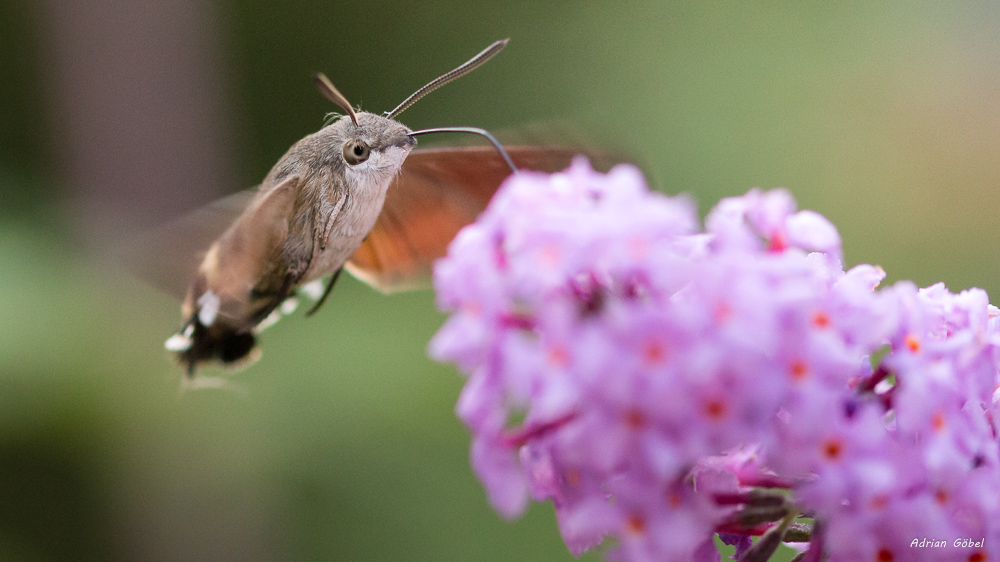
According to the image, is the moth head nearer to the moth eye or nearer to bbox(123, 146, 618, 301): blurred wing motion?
the moth eye

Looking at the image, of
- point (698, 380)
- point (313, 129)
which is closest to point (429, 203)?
point (698, 380)

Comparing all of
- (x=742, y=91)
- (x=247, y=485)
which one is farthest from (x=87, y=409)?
(x=742, y=91)

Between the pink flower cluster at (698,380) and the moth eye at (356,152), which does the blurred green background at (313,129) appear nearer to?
the moth eye at (356,152)

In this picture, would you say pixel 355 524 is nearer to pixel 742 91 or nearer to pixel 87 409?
pixel 87 409

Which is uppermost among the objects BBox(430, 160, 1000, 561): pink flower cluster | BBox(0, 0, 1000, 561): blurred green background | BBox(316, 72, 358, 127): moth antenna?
BBox(316, 72, 358, 127): moth antenna

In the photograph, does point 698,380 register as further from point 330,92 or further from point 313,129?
point 313,129

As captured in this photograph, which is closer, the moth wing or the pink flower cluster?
the pink flower cluster

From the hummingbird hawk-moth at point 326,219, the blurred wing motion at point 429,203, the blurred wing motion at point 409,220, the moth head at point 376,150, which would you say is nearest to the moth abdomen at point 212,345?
the hummingbird hawk-moth at point 326,219

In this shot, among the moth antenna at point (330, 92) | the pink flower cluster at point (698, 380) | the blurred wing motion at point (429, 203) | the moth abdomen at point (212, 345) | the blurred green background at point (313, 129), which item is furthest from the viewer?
the blurred green background at point (313, 129)

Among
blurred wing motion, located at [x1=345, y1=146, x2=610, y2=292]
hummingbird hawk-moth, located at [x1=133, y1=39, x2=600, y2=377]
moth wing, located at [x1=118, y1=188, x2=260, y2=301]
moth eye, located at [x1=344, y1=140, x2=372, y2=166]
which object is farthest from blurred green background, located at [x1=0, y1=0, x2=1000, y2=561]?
moth wing, located at [x1=118, y1=188, x2=260, y2=301]
